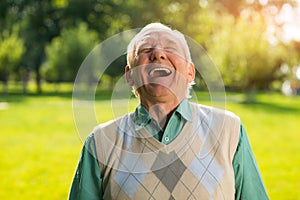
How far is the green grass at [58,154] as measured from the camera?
6207mm

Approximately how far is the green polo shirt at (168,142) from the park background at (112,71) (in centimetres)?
15

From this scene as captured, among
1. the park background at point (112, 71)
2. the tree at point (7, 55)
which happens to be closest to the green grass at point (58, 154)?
the park background at point (112, 71)

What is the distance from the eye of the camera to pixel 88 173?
1.51 metres

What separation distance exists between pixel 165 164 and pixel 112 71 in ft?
8.81

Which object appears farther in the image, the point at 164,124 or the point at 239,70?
the point at 239,70

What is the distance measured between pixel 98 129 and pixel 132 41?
29 cm

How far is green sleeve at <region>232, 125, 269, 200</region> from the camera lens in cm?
154

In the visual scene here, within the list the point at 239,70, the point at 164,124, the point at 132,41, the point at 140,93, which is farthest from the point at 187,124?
the point at 239,70

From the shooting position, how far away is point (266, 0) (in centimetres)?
2056

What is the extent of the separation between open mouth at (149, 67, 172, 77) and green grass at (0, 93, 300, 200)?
22 centimetres

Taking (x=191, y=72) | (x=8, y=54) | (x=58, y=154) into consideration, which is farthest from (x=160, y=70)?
(x=8, y=54)

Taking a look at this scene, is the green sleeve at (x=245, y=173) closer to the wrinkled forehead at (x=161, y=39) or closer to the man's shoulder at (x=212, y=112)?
the man's shoulder at (x=212, y=112)

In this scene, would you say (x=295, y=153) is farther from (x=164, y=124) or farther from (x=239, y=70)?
(x=239, y=70)

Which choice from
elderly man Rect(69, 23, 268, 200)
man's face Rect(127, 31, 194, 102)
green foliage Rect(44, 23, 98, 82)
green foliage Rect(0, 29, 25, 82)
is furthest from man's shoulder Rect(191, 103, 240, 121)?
green foliage Rect(0, 29, 25, 82)
